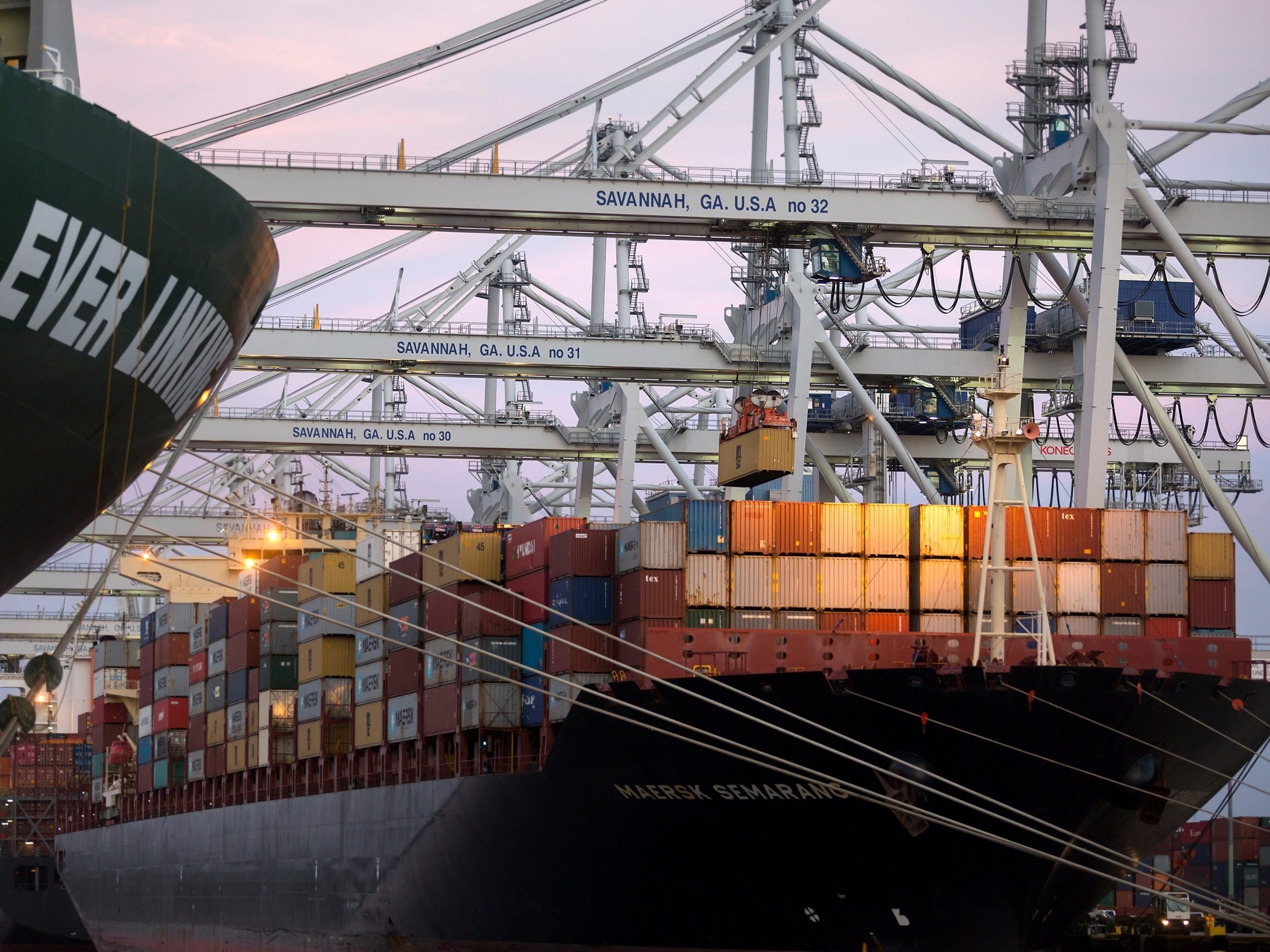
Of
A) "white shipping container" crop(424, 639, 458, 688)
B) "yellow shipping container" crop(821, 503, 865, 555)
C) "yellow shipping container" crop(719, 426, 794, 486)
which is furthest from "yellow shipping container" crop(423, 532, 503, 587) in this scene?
"yellow shipping container" crop(821, 503, 865, 555)

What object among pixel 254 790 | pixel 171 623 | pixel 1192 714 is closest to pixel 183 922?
pixel 254 790

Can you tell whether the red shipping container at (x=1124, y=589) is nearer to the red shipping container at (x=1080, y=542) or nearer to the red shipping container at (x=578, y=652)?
the red shipping container at (x=1080, y=542)

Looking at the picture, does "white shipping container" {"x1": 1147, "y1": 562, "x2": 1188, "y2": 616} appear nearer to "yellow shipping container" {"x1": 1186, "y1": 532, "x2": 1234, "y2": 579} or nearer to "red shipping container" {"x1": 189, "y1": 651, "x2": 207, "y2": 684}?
"yellow shipping container" {"x1": 1186, "y1": 532, "x2": 1234, "y2": 579}

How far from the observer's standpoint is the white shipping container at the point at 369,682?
118ft

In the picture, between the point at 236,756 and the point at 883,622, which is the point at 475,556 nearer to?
the point at 883,622

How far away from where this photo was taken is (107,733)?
56219mm

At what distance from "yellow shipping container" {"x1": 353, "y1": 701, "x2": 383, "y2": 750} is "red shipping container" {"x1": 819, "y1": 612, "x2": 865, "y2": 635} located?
12241mm

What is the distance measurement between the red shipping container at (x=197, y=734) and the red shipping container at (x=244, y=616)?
3588 millimetres

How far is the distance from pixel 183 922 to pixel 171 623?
29.3 feet

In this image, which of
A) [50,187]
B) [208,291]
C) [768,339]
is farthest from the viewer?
[768,339]

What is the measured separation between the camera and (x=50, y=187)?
10727 millimetres

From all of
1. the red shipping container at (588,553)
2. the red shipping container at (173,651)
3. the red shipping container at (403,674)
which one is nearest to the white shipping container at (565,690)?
the red shipping container at (588,553)

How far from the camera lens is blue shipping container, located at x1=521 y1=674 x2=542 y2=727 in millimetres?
29594

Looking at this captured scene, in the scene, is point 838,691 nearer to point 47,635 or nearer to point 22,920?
point 22,920
